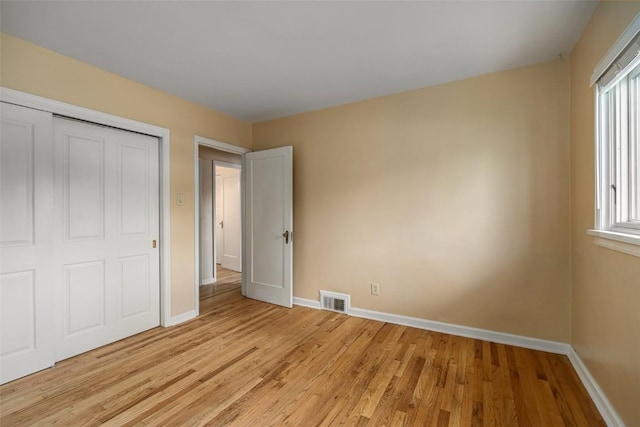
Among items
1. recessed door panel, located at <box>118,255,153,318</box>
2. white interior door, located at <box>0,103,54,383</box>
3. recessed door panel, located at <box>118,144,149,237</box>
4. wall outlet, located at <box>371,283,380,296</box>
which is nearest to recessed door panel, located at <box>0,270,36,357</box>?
white interior door, located at <box>0,103,54,383</box>

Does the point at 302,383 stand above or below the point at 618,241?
below

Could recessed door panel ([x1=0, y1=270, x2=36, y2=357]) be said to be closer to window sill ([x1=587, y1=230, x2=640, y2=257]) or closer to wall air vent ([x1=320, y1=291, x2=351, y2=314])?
wall air vent ([x1=320, y1=291, x2=351, y2=314])

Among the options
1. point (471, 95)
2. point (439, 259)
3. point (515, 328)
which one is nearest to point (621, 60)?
point (471, 95)

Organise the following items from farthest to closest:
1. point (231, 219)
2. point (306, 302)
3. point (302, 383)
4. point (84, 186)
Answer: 1. point (231, 219)
2. point (306, 302)
3. point (84, 186)
4. point (302, 383)

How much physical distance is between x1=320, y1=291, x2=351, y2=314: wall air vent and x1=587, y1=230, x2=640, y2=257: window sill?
2.34m

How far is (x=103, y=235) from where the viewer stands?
104 inches

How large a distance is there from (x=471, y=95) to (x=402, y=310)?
236cm

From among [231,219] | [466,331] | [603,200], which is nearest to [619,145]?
[603,200]

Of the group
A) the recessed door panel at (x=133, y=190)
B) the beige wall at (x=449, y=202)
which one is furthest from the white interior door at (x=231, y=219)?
the recessed door panel at (x=133, y=190)

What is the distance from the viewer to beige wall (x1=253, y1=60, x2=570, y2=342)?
8.10 feet

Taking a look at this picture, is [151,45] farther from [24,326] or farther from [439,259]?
[439,259]

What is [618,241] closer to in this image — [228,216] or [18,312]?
[18,312]

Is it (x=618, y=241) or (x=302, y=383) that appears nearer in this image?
(x=618, y=241)

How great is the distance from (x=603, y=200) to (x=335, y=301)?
2.66 meters
